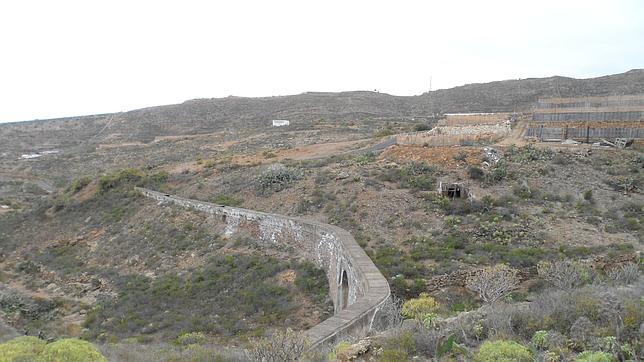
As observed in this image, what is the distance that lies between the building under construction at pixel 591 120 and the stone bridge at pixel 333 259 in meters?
16.9

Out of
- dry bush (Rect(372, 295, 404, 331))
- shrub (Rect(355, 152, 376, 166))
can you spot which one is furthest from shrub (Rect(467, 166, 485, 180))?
dry bush (Rect(372, 295, 404, 331))

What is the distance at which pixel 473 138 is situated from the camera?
27.7m

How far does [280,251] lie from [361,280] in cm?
694

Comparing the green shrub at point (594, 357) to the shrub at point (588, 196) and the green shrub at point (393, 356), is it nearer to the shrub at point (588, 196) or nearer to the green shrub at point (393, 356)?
the green shrub at point (393, 356)

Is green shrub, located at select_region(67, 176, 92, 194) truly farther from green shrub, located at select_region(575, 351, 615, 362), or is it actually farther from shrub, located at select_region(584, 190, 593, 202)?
green shrub, located at select_region(575, 351, 615, 362)

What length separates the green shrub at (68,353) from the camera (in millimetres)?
4168

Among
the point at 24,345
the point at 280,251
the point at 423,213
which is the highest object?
the point at 24,345

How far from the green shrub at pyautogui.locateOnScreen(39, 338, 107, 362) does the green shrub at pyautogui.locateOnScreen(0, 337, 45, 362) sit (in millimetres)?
97

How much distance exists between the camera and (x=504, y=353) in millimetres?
4465

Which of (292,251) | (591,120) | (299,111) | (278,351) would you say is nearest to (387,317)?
(278,351)

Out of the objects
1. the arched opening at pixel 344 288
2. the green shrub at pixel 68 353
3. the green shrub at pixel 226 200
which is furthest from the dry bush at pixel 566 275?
the green shrub at pixel 226 200

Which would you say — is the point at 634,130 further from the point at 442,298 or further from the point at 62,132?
the point at 62,132

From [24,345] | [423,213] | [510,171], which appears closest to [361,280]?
[24,345]

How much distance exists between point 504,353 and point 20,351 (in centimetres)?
478
